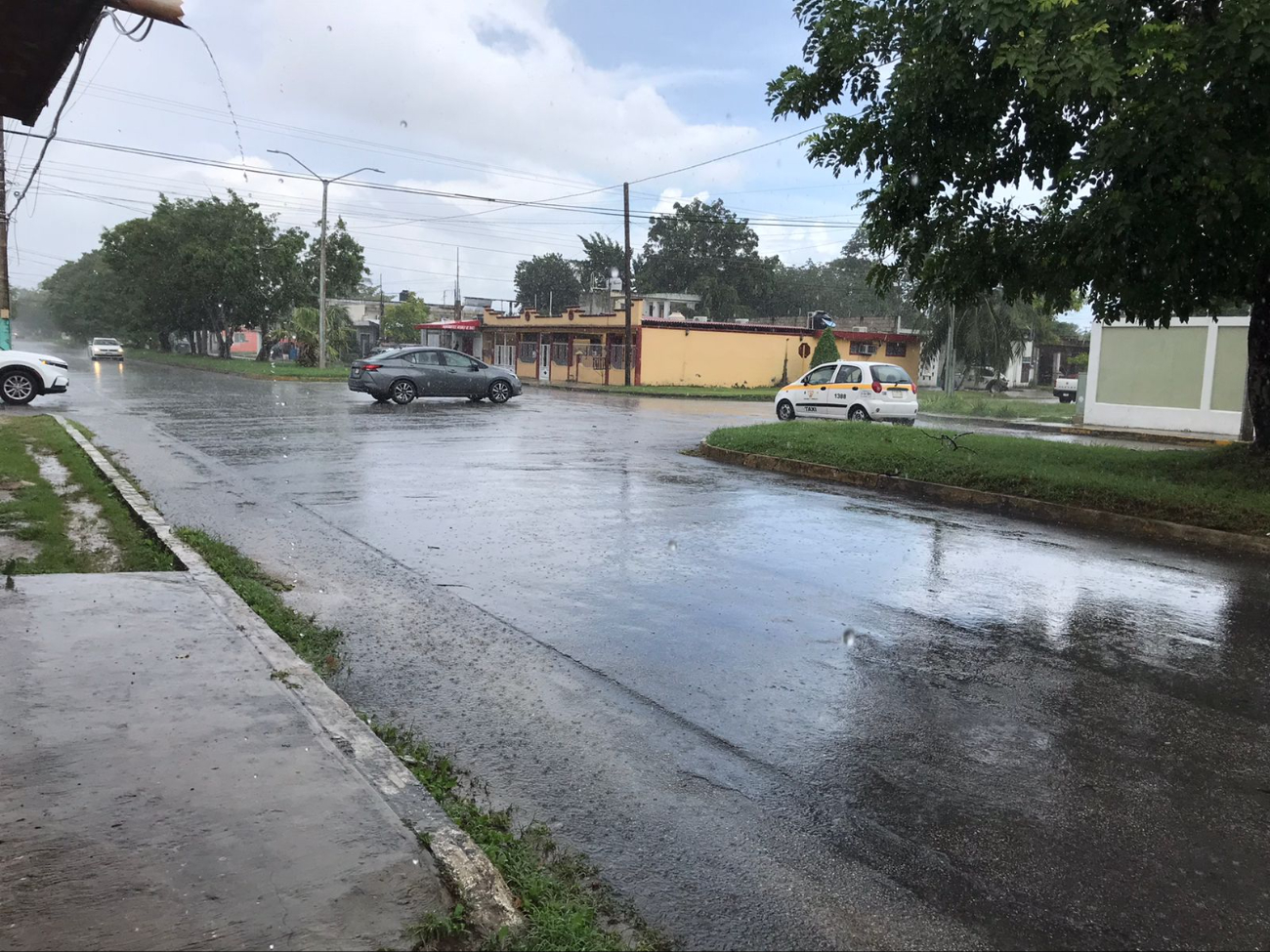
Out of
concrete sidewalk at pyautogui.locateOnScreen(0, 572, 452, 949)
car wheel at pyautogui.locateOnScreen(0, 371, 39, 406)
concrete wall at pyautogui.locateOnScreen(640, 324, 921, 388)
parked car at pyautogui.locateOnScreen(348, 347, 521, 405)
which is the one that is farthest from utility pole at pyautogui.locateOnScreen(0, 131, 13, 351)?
concrete wall at pyautogui.locateOnScreen(640, 324, 921, 388)

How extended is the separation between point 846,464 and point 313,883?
11984 mm

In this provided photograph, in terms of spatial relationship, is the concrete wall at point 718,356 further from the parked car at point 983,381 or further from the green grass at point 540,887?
the green grass at point 540,887

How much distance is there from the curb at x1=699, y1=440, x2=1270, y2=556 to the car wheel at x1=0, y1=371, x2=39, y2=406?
1581 cm

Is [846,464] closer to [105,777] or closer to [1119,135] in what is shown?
[1119,135]

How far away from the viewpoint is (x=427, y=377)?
27.4 m

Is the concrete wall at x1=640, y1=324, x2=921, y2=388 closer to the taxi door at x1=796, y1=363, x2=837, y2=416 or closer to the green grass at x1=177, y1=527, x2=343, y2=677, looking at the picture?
the taxi door at x1=796, y1=363, x2=837, y2=416

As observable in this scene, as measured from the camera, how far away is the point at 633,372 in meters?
47.1

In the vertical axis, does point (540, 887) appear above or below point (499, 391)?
below

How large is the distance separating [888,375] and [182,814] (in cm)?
2217

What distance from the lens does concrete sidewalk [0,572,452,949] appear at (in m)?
→ 2.86

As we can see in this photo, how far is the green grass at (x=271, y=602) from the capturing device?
18.5 feet

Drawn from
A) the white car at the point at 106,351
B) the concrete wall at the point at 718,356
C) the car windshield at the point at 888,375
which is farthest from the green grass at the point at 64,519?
the white car at the point at 106,351

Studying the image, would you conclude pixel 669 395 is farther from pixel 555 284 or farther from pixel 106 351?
pixel 555 284

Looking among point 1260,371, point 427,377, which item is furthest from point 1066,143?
point 427,377
